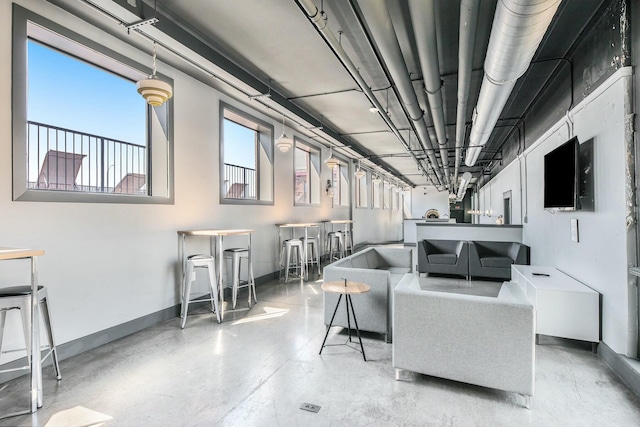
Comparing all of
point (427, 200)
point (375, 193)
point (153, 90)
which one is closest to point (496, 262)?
point (153, 90)

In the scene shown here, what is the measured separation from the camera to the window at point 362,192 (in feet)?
39.1

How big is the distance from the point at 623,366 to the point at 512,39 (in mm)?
2704

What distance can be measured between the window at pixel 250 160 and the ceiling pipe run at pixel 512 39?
3951mm

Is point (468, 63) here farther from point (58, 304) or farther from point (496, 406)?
point (58, 304)

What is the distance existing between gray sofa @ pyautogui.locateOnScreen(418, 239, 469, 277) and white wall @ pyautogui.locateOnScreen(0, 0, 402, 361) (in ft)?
11.7

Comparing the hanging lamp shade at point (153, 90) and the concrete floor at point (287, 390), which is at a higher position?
the hanging lamp shade at point (153, 90)

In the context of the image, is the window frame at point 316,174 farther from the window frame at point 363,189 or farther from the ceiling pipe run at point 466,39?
the ceiling pipe run at point 466,39

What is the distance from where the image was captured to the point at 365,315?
323 cm

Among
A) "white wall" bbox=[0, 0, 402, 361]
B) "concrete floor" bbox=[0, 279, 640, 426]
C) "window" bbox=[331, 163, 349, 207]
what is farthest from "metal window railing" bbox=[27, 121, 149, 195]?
"window" bbox=[331, 163, 349, 207]

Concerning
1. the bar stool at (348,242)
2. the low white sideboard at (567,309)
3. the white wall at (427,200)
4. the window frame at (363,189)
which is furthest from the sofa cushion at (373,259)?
the white wall at (427,200)

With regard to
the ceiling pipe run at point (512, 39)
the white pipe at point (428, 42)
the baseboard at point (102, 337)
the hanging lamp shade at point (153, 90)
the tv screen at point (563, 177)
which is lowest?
the baseboard at point (102, 337)

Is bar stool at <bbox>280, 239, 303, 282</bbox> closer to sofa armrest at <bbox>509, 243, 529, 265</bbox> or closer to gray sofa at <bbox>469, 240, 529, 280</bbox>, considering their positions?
gray sofa at <bbox>469, 240, 529, 280</bbox>

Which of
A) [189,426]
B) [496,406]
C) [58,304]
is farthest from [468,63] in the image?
[58,304]

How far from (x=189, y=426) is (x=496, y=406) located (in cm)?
203
